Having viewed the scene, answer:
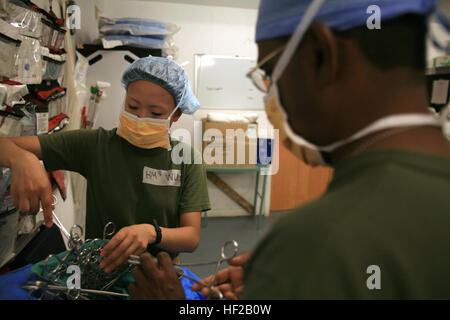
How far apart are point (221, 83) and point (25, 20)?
172 cm

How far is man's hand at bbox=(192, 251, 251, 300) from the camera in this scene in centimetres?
56

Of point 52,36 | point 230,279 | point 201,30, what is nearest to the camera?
point 230,279

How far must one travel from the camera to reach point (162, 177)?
930 millimetres

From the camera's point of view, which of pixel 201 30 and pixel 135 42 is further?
pixel 201 30

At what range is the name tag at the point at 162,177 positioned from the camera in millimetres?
919

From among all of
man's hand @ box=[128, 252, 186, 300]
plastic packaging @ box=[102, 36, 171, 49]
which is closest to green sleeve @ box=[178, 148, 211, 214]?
man's hand @ box=[128, 252, 186, 300]

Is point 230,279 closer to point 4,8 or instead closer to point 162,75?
point 162,75

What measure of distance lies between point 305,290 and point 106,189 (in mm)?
790

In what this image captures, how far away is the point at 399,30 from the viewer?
33cm

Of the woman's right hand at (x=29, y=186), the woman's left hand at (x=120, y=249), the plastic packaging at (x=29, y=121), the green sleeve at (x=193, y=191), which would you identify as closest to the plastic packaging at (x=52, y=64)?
the plastic packaging at (x=29, y=121)

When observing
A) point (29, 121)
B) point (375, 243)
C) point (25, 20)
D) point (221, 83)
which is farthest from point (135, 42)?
point (375, 243)

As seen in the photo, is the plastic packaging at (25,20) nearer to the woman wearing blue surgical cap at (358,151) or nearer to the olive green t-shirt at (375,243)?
the woman wearing blue surgical cap at (358,151)

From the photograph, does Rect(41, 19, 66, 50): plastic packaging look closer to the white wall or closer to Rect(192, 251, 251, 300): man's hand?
the white wall

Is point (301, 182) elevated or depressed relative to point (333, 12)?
depressed
